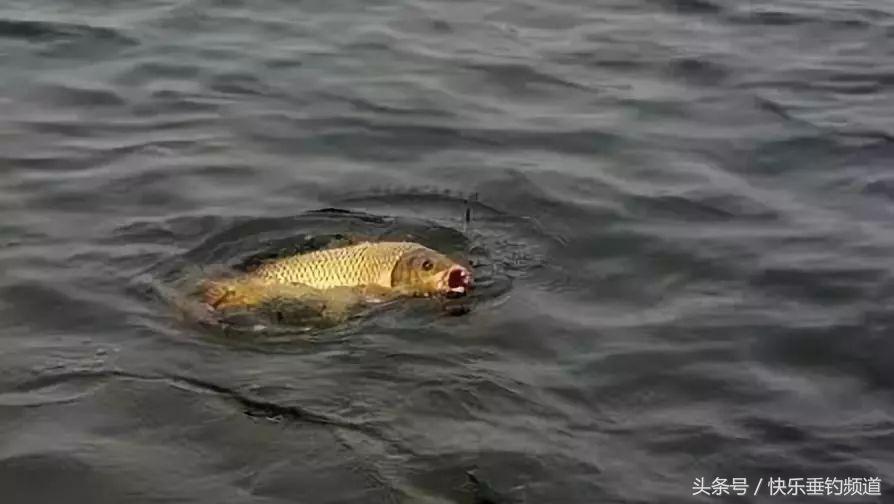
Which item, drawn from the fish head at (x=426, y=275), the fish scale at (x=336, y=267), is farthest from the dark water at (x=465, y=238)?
the fish scale at (x=336, y=267)

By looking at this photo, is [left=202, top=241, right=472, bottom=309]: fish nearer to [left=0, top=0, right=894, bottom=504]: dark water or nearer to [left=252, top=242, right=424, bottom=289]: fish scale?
[left=252, top=242, right=424, bottom=289]: fish scale

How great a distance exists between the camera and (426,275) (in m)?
6.68

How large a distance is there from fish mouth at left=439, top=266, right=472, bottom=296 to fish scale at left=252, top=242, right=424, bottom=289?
9.3 inches

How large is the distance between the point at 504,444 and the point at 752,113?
195 inches

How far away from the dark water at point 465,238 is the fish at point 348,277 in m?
0.16

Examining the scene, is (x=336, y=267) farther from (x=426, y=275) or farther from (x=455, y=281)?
(x=455, y=281)

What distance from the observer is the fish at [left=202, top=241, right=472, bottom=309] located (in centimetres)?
661

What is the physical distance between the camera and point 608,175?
8.60 metres

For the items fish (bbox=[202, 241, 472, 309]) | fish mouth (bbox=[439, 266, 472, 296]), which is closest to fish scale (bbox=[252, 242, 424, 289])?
fish (bbox=[202, 241, 472, 309])

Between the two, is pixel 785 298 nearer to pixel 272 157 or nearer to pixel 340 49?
pixel 272 157

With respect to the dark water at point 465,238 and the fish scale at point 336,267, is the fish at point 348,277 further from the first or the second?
the dark water at point 465,238

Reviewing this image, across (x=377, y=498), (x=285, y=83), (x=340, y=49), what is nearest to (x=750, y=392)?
(x=377, y=498)

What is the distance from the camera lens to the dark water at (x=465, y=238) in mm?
5391

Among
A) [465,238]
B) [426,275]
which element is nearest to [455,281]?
[426,275]
